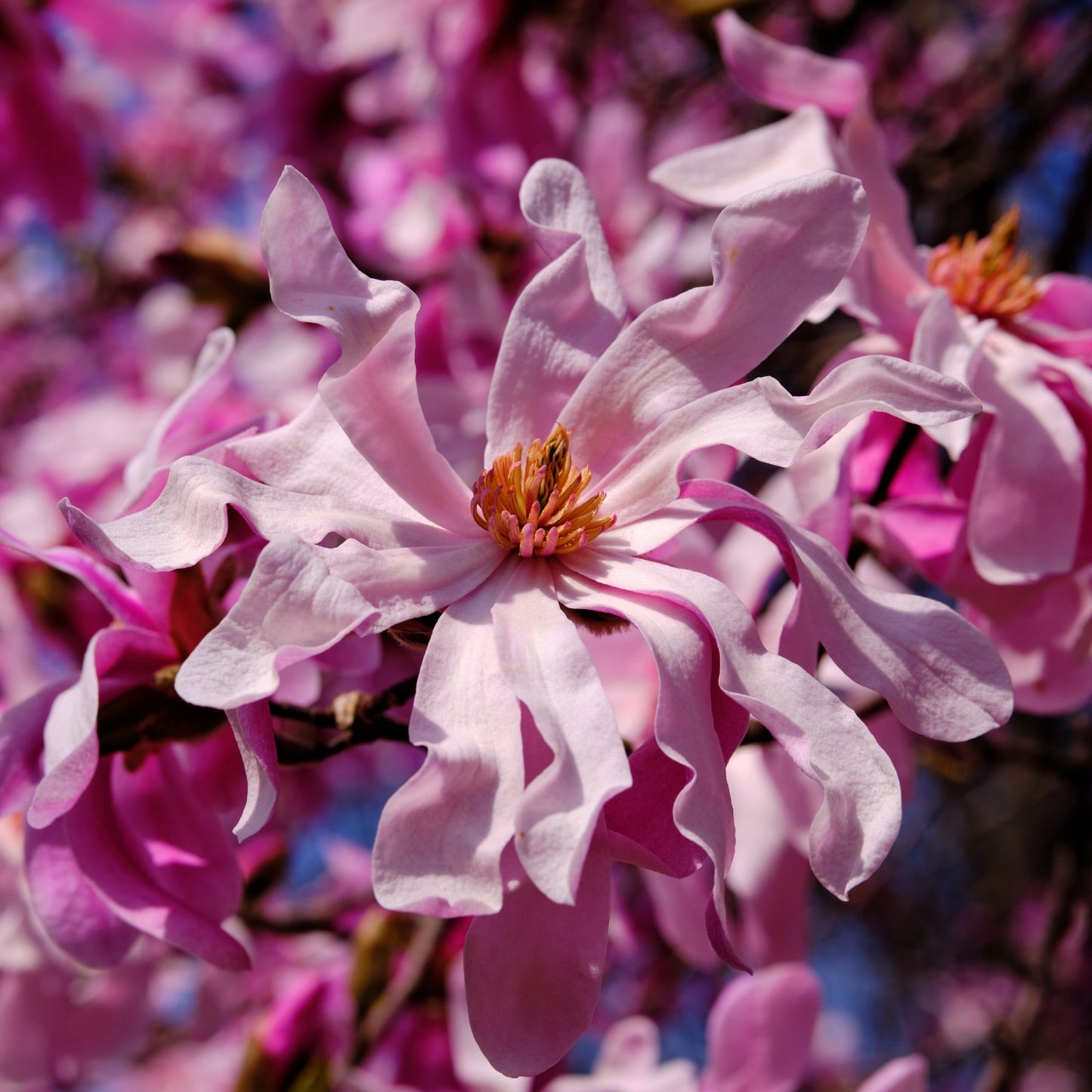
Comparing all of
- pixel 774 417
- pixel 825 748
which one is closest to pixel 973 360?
pixel 774 417

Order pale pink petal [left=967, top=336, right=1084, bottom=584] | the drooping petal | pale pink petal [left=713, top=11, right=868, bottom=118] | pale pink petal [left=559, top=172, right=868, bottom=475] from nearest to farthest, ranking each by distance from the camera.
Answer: the drooping petal < pale pink petal [left=559, top=172, right=868, bottom=475] < pale pink petal [left=967, top=336, right=1084, bottom=584] < pale pink petal [left=713, top=11, right=868, bottom=118]

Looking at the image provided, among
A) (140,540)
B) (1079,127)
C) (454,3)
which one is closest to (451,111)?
(454,3)

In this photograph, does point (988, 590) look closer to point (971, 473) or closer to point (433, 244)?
point (971, 473)

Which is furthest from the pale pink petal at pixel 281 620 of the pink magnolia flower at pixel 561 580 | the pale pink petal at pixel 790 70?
the pale pink petal at pixel 790 70

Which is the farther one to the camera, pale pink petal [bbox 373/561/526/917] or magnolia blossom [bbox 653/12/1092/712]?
magnolia blossom [bbox 653/12/1092/712]

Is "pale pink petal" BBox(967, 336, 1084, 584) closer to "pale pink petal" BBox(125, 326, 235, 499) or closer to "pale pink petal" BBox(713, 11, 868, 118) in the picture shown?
"pale pink petal" BBox(713, 11, 868, 118)

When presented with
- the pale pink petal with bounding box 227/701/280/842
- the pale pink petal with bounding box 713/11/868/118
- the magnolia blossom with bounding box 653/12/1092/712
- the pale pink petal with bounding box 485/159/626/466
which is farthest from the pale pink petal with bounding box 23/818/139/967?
the pale pink petal with bounding box 713/11/868/118
